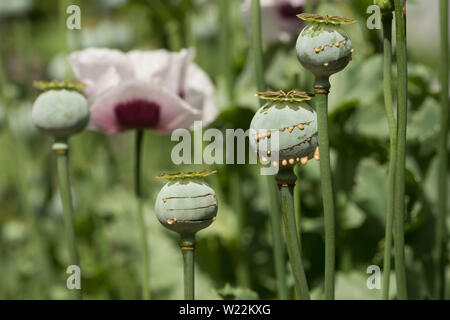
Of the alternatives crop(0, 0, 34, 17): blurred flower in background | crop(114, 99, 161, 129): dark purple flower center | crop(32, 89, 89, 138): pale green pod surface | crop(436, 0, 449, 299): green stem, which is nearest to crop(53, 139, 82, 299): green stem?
crop(32, 89, 89, 138): pale green pod surface

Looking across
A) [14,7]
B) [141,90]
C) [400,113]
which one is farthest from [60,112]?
[14,7]

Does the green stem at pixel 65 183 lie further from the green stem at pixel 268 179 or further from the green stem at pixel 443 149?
the green stem at pixel 443 149

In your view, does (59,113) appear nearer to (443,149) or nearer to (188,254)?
(188,254)

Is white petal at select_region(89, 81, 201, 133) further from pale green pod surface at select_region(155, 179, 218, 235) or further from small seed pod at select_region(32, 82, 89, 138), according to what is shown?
pale green pod surface at select_region(155, 179, 218, 235)

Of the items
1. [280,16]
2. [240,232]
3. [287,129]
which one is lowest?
[240,232]

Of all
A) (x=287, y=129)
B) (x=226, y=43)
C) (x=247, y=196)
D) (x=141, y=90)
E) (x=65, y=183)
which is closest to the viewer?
(x=287, y=129)
